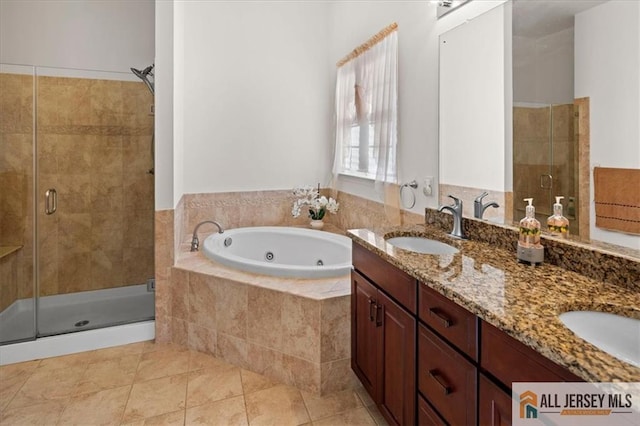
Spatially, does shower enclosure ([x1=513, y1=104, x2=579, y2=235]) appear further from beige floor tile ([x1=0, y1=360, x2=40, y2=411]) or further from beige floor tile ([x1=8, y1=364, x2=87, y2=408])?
beige floor tile ([x1=0, y1=360, x2=40, y2=411])

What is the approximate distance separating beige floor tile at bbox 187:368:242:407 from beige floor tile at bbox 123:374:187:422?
4 cm

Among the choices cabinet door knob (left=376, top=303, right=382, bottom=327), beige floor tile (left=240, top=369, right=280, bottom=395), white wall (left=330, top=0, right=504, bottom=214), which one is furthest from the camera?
white wall (left=330, top=0, right=504, bottom=214)

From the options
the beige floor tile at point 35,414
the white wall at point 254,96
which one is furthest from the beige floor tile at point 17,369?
the white wall at point 254,96

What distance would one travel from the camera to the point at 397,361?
4.91 ft

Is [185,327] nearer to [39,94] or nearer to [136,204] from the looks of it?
[136,204]

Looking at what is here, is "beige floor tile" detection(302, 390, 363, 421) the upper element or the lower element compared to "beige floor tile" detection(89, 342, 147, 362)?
lower

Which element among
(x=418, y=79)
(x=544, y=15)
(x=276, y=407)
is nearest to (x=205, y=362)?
(x=276, y=407)

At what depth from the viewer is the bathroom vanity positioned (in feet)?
2.72

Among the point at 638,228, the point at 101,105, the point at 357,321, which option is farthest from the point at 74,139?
the point at 638,228

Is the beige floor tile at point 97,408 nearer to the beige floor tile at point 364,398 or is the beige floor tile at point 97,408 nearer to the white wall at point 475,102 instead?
the beige floor tile at point 364,398

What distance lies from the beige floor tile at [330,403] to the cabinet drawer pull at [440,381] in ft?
2.89

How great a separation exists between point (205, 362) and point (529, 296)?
2.04 metres

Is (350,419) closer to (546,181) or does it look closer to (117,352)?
(546,181)

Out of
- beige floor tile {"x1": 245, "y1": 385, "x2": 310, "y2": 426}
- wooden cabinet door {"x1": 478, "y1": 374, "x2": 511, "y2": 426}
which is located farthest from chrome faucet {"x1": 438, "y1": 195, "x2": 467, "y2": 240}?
beige floor tile {"x1": 245, "y1": 385, "x2": 310, "y2": 426}
